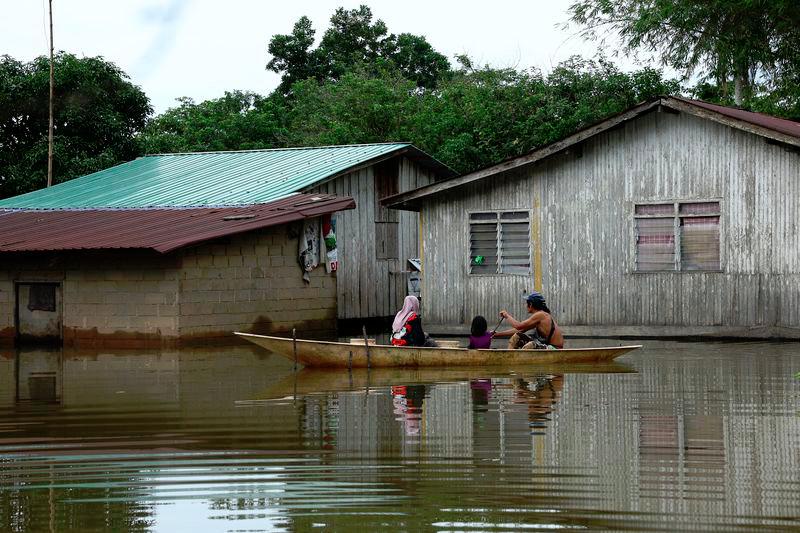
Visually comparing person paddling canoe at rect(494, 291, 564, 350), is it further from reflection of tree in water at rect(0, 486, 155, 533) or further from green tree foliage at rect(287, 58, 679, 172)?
green tree foliage at rect(287, 58, 679, 172)

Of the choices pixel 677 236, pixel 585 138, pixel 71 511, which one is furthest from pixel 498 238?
pixel 71 511

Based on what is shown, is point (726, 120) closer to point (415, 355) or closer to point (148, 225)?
point (415, 355)

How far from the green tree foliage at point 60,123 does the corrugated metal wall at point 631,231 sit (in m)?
17.4

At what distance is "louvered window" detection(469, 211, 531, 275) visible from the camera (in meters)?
24.3

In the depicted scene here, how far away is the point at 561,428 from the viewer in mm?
11672

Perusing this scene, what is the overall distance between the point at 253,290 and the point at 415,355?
777 centimetres

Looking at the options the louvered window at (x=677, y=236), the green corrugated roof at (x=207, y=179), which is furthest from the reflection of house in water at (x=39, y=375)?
the louvered window at (x=677, y=236)

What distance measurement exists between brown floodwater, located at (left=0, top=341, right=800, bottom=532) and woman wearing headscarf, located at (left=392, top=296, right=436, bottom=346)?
773 mm

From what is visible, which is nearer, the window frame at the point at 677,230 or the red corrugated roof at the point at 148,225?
the window frame at the point at 677,230

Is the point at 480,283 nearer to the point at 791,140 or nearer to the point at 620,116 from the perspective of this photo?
the point at 620,116

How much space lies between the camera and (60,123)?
3919 centimetres

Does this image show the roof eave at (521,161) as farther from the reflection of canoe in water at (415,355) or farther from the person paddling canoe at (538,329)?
the reflection of canoe in water at (415,355)

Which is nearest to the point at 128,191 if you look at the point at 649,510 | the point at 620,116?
the point at 620,116

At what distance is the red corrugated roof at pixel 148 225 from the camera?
22.5 m
